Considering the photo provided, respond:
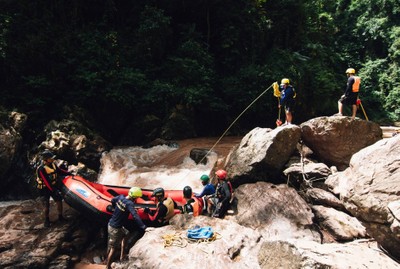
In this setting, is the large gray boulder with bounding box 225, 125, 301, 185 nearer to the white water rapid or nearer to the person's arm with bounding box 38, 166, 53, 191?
the white water rapid

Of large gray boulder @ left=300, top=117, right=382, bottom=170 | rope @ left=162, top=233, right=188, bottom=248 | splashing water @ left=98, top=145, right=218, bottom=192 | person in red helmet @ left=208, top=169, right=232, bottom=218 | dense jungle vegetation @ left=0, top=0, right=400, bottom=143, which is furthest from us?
dense jungle vegetation @ left=0, top=0, right=400, bottom=143

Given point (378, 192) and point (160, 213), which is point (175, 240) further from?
point (378, 192)

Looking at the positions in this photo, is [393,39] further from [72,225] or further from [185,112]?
[72,225]

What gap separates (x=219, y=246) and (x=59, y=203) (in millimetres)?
4191

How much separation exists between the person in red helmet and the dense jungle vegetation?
7212 mm

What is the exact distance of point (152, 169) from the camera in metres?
10.3

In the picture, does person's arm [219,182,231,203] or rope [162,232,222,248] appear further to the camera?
person's arm [219,182,231,203]

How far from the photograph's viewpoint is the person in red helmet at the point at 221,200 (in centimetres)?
669

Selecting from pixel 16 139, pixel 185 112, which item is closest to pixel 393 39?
pixel 185 112

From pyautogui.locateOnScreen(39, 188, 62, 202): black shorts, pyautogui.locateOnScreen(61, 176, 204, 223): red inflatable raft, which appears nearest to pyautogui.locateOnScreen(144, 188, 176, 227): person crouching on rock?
pyautogui.locateOnScreen(61, 176, 204, 223): red inflatable raft

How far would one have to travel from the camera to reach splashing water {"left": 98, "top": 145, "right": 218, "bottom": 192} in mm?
9398

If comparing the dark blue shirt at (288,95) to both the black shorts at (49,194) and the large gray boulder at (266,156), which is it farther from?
the black shorts at (49,194)

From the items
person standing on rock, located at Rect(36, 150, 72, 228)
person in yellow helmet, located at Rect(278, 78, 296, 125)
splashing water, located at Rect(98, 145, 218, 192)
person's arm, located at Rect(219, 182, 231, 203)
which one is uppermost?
person in yellow helmet, located at Rect(278, 78, 296, 125)

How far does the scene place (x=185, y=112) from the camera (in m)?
14.4
